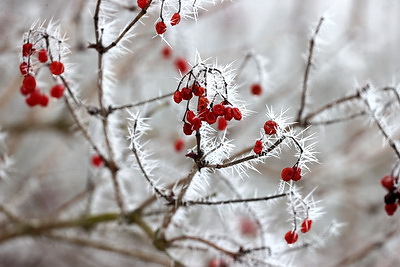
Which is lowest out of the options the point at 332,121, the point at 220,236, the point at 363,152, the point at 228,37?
the point at 220,236

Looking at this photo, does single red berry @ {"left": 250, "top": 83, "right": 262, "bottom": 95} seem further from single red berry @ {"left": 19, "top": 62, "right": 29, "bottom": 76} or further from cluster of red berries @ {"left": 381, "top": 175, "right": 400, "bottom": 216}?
single red berry @ {"left": 19, "top": 62, "right": 29, "bottom": 76}

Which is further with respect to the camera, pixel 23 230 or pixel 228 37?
pixel 228 37

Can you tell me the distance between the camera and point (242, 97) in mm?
2107

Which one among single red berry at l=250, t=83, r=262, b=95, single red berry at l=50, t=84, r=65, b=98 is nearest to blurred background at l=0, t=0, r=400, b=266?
single red berry at l=250, t=83, r=262, b=95

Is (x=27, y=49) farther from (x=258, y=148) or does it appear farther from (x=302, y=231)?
(x=302, y=231)

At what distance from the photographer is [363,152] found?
116 inches

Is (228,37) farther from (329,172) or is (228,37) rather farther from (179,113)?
(179,113)

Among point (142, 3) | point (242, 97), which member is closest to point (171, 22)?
point (142, 3)

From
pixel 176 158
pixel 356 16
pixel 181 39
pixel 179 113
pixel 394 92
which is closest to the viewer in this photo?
pixel 394 92

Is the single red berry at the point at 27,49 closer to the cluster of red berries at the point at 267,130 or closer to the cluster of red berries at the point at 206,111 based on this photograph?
the cluster of red berries at the point at 206,111

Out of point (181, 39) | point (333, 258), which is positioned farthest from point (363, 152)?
point (181, 39)

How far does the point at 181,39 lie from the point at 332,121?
62 cm

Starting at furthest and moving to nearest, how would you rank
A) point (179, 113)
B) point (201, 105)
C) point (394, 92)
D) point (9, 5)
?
point (9, 5) < point (179, 113) < point (394, 92) < point (201, 105)

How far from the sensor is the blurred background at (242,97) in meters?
1.96
